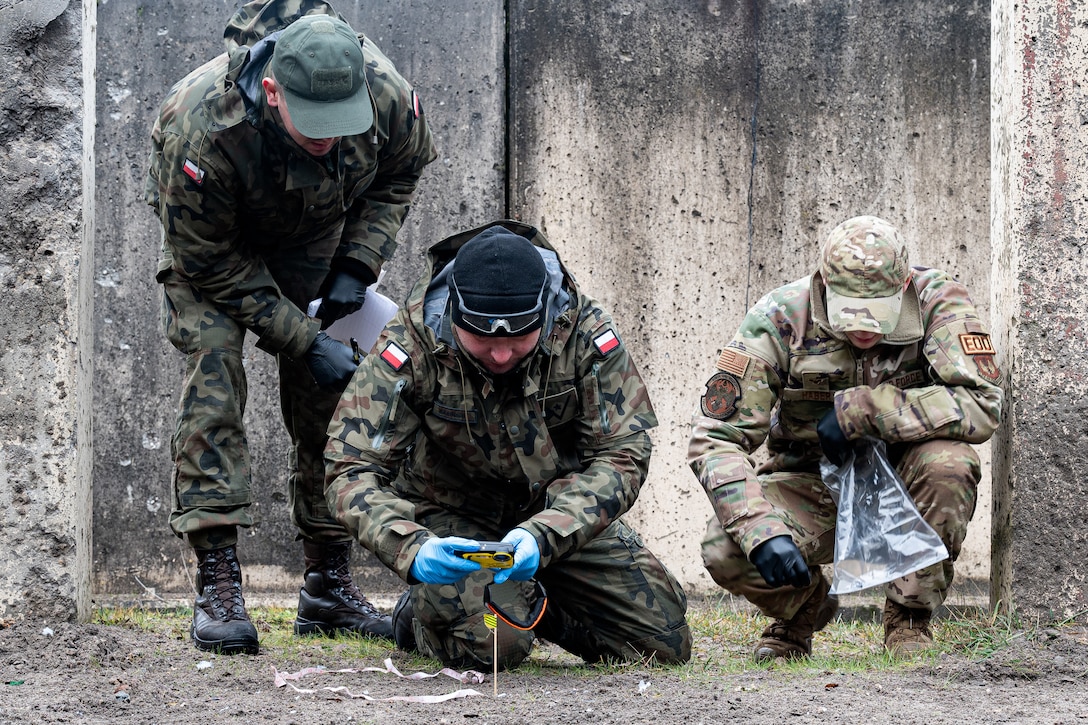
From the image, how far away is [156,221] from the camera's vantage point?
488cm

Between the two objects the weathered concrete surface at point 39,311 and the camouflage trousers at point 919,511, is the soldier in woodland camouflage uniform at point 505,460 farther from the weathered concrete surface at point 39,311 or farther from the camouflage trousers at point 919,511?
the weathered concrete surface at point 39,311

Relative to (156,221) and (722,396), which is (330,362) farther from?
(156,221)

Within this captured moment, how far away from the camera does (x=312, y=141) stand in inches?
138

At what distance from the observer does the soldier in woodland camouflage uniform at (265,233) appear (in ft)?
11.4

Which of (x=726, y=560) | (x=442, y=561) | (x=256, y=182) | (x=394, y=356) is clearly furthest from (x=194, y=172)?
(x=726, y=560)

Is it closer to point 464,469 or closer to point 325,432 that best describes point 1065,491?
point 464,469

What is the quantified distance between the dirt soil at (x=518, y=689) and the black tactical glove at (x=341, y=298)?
1010 millimetres

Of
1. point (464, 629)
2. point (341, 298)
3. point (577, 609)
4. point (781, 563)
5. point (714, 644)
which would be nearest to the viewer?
point (781, 563)

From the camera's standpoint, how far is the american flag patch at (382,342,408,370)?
10.8 feet

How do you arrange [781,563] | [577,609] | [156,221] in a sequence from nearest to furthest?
[781,563] < [577,609] < [156,221]

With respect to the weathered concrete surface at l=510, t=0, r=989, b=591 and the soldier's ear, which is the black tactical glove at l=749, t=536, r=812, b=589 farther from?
the soldier's ear

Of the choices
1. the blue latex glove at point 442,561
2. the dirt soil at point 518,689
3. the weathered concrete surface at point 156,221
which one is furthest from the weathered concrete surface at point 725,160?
the blue latex glove at point 442,561

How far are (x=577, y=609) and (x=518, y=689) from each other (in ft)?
1.85

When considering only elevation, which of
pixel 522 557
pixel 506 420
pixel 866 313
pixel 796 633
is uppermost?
pixel 866 313
